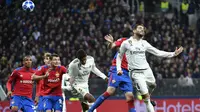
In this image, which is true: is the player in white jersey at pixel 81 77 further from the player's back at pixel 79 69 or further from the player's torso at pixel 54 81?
the player's torso at pixel 54 81

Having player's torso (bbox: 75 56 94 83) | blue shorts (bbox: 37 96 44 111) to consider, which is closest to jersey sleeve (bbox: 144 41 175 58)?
player's torso (bbox: 75 56 94 83)

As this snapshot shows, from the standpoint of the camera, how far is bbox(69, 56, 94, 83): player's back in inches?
672

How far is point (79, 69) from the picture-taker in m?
17.2

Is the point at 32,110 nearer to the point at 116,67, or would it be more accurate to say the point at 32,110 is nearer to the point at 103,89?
the point at 116,67

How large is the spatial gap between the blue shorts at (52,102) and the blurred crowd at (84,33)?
30.7 ft

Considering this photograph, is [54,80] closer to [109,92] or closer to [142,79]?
[109,92]

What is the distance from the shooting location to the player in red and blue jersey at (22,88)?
1717 centimetres

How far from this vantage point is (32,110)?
56.7ft

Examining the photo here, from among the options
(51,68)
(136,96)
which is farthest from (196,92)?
(51,68)

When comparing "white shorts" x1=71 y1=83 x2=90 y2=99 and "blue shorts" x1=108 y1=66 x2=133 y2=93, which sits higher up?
"blue shorts" x1=108 y1=66 x2=133 y2=93

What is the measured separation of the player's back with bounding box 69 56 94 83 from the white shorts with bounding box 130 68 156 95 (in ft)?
5.59

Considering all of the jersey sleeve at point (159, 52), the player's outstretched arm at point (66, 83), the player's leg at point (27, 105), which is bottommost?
the player's leg at point (27, 105)

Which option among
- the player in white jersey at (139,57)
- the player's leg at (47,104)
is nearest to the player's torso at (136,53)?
the player in white jersey at (139,57)

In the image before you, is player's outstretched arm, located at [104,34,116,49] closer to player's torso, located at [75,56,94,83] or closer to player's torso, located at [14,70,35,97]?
player's torso, located at [75,56,94,83]
